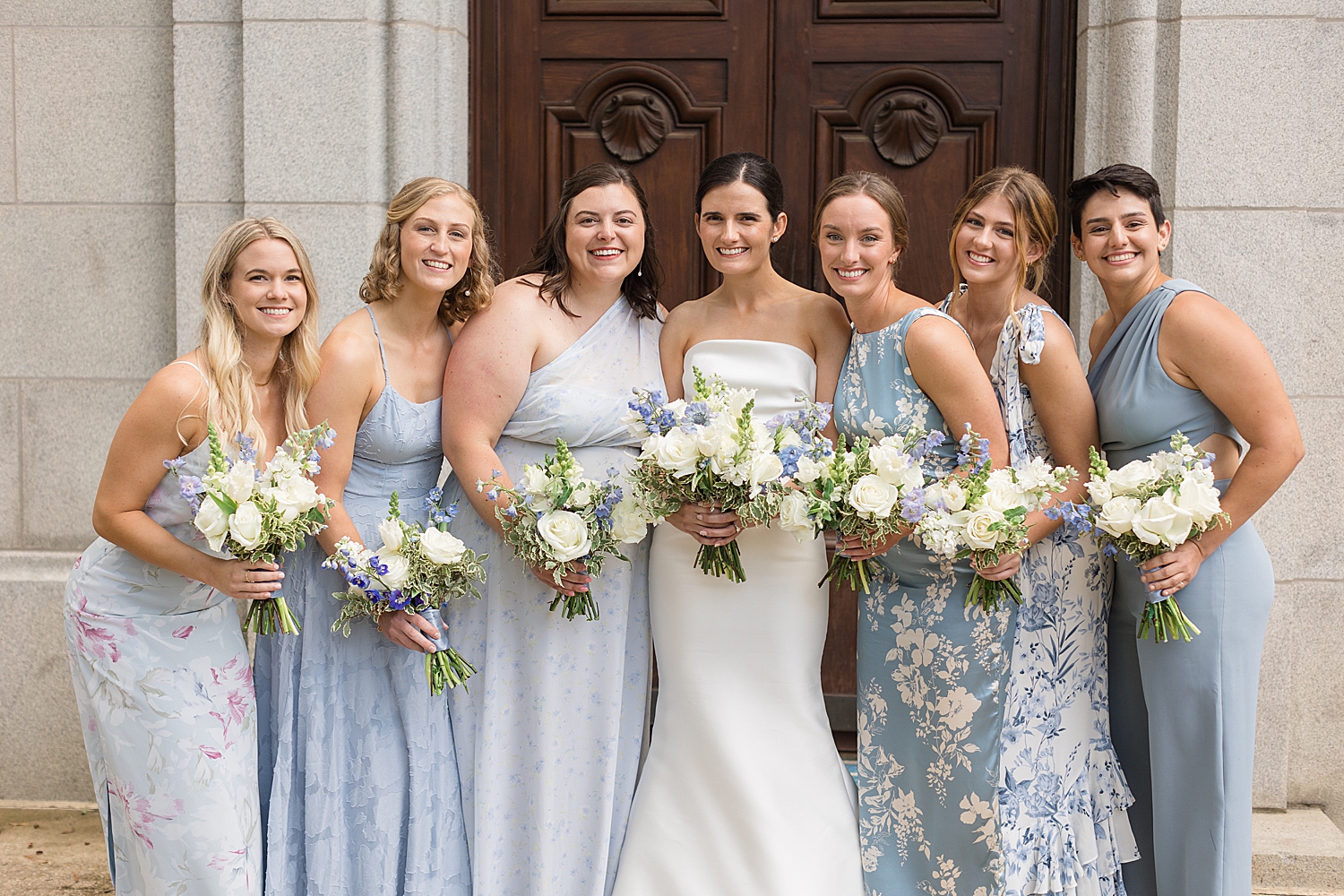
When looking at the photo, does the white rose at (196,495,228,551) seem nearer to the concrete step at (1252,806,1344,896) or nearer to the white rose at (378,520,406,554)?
the white rose at (378,520,406,554)

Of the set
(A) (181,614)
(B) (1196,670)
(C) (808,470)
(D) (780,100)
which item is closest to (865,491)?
(C) (808,470)

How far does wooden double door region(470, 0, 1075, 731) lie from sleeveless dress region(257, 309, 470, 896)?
1953 mm

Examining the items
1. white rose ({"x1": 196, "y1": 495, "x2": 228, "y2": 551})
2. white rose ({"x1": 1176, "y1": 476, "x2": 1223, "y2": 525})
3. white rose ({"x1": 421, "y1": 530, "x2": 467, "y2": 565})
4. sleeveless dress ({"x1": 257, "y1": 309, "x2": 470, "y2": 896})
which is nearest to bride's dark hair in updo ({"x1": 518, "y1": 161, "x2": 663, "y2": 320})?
sleeveless dress ({"x1": 257, "y1": 309, "x2": 470, "y2": 896})

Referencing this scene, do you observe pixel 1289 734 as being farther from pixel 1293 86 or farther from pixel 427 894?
pixel 427 894

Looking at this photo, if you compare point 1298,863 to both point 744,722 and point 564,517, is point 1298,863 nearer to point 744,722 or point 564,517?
point 744,722

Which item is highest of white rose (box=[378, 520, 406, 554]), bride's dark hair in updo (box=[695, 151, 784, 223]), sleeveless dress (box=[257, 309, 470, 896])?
bride's dark hair in updo (box=[695, 151, 784, 223])

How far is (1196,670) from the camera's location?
2.88 metres

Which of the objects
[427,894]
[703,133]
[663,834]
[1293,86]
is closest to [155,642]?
[427,894]

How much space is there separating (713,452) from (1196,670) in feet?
5.00

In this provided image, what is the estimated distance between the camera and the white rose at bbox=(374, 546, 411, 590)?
2838mm

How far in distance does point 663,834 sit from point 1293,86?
3.78 meters

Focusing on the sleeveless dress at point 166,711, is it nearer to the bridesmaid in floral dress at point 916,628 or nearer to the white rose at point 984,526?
the bridesmaid in floral dress at point 916,628

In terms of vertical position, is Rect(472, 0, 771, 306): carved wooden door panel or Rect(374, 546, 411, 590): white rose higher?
Rect(472, 0, 771, 306): carved wooden door panel

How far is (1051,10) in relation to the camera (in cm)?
451
